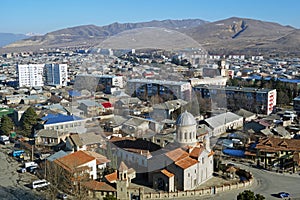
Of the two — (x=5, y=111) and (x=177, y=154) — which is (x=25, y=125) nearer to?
(x=5, y=111)

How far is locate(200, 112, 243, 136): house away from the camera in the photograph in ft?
25.0

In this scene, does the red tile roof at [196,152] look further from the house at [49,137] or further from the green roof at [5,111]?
the green roof at [5,111]

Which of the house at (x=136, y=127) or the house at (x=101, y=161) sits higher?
the house at (x=136, y=127)

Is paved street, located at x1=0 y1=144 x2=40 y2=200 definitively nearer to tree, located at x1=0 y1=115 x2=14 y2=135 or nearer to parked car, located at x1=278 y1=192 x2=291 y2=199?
tree, located at x1=0 y1=115 x2=14 y2=135

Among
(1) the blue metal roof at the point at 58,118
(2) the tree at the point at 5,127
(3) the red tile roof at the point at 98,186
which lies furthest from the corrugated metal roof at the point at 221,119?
(2) the tree at the point at 5,127

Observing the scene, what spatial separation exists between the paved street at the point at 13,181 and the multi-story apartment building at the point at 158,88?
7.01ft

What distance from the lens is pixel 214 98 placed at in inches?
301

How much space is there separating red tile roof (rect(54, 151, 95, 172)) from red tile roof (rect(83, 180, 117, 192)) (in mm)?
316

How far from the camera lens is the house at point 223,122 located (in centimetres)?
761

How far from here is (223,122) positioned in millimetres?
8141

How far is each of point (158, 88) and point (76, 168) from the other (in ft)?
6.35

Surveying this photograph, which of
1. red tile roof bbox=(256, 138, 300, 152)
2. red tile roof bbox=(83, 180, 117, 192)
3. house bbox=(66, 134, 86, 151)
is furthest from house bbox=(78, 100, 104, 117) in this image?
red tile roof bbox=(256, 138, 300, 152)

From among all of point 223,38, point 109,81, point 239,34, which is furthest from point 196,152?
point 239,34

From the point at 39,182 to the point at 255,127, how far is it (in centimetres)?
474
